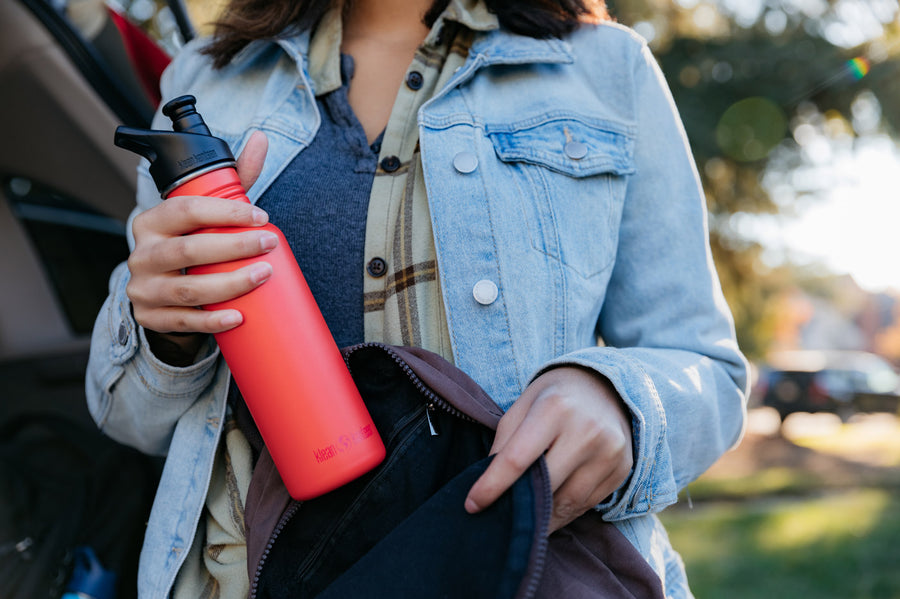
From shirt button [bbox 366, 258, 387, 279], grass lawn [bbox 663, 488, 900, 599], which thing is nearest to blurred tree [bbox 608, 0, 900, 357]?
grass lawn [bbox 663, 488, 900, 599]

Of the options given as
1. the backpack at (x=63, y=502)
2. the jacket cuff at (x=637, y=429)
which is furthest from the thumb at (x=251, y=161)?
the backpack at (x=63, y=502)

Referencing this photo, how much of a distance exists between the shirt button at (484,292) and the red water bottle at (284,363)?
0.26 meters

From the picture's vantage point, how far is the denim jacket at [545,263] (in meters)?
1.13

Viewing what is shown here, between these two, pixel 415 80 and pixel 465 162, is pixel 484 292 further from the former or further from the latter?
pixel 415 80

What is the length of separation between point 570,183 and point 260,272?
576mm

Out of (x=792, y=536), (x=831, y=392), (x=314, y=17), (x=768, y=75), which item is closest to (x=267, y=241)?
(x=314, y=17)

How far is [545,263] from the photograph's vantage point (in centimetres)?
116

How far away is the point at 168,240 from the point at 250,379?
0.22m

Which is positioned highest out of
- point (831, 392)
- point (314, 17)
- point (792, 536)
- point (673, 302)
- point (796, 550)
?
point (314, 17)

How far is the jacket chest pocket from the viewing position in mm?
1188

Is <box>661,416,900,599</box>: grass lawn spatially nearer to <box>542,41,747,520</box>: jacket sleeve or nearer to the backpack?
<box>542,41,747,520</box>: jacket sleeve

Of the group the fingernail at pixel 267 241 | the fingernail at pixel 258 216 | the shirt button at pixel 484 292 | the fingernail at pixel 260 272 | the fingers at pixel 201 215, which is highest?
the fingers at pixel 201 215

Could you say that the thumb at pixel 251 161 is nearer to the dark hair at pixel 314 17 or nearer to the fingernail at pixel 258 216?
the fingernail at pixel 258 216

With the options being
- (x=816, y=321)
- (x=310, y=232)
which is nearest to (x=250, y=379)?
(x=310, y=232)
